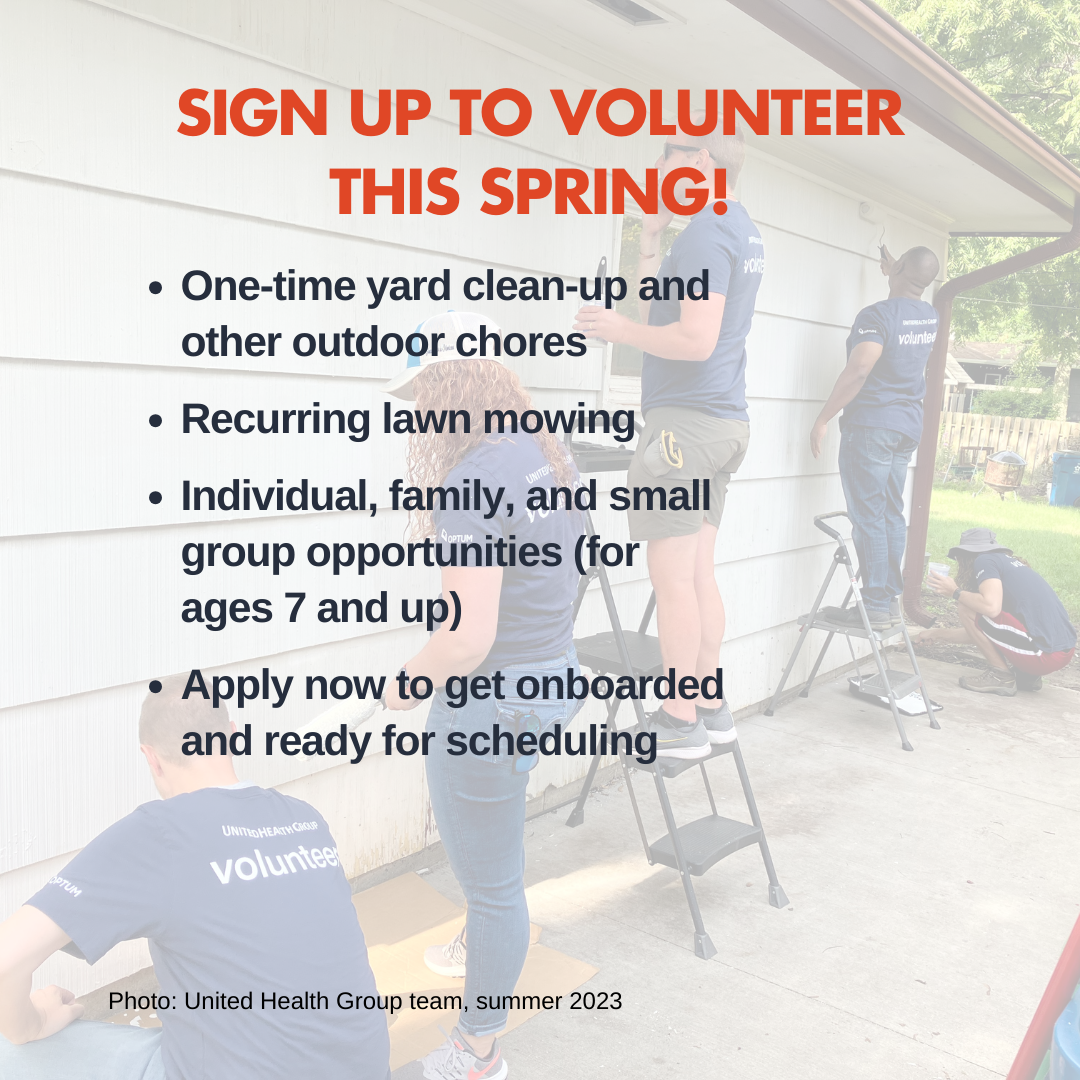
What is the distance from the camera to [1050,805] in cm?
421

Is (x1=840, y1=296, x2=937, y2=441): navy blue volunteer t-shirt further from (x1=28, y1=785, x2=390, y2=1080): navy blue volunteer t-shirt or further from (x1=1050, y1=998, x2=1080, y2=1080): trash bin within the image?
(x1=28, y1=785, x2=390, y2=1080): navy blue volunteer t-shirt

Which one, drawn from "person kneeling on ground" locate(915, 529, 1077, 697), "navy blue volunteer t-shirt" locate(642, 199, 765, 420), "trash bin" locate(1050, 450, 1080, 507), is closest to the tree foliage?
"trash bin" locate(1050, 450, 1080, 507)

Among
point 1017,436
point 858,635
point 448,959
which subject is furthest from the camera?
point 1017,436

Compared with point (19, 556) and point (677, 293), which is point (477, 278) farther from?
point (19, 556)

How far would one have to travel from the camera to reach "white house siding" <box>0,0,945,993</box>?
221 centimetres

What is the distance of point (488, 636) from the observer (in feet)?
6.77

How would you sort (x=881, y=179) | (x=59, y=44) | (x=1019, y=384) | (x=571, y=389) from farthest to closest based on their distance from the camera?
(x=1019, y=384) < (x=881, y=179) < (x=571, y=389) < (x=59, y=44)

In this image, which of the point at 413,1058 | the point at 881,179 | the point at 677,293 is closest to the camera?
the point at 413,1058

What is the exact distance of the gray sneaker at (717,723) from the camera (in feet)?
10.7

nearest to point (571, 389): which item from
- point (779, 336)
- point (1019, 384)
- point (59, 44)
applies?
point (779, 336)

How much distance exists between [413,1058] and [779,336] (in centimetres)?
363

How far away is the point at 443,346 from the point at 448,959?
1666 mm

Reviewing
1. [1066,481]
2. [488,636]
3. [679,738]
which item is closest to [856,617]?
[679,738]

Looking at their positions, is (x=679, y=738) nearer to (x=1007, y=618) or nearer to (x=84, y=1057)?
(x=84, y=1057)
